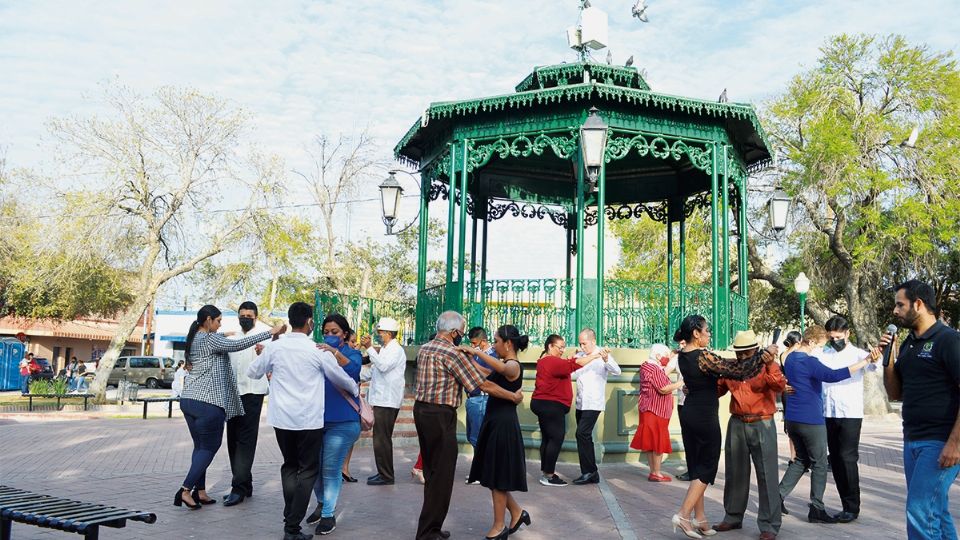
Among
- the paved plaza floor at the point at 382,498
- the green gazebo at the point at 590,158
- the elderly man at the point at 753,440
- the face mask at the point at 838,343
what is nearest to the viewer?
the elderly man at the point at 753,440

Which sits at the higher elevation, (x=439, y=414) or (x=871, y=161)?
(x=871, y=161)

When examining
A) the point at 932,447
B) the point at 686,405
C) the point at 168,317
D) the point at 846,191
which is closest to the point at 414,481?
the point at 686,405

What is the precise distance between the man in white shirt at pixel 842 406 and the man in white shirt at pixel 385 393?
14.8 ft

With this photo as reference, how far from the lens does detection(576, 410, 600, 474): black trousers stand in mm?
9211

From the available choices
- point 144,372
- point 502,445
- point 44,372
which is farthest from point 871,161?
point 44,372

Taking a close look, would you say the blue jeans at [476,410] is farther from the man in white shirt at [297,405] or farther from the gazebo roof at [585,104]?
the gazebo roof at [585,104]

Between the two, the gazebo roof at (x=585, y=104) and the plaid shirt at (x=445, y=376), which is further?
the gazebo roof at (x=585, y=104)

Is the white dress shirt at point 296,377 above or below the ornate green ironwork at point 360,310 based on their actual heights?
below

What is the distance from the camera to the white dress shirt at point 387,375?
8930 mm

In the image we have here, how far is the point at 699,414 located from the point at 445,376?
7.09ft

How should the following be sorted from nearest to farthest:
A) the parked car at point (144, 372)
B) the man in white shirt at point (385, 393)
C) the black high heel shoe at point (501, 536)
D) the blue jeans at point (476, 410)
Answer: the black high heel shoe at point (501, 536) → the man in white shirt at point (385, 393) → the blue jeans at point (476, 410) → the parked car at point (144, 372)

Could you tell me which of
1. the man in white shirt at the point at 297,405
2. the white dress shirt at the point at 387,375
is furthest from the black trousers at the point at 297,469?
the white dress shirt at the point at 387,375

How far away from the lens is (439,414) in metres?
5.98

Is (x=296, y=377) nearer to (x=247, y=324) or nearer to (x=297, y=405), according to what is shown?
(x=297, y=405)
